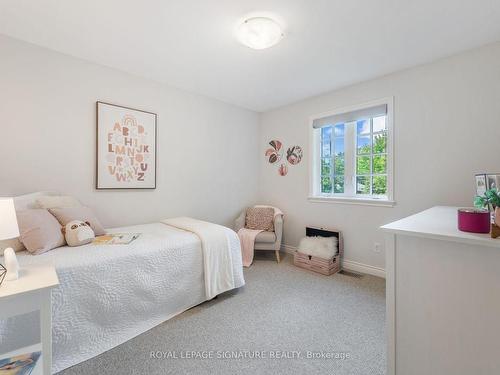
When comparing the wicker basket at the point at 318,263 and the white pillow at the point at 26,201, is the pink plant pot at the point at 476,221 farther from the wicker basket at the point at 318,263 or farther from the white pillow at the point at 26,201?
the white pillow at the point at 26,201

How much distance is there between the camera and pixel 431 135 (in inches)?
93.9

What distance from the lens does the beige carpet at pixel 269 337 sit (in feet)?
4.78

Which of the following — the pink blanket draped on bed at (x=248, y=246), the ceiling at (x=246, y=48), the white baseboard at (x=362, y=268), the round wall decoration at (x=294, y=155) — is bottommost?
the white baseboard at (x=362, y=268)

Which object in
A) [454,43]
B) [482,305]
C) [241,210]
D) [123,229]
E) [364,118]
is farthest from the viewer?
[241,210]

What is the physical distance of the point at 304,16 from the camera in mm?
1735

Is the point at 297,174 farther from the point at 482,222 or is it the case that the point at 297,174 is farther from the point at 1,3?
the point at 1,3

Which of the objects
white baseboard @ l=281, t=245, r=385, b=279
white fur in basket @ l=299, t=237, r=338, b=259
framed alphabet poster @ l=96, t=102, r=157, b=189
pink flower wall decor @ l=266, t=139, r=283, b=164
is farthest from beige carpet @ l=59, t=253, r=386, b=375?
pink flower wall decor @ l=266, t=139, r=283, b=164

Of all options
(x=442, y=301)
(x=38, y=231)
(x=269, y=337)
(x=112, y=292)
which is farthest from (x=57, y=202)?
(x=442, y=301)

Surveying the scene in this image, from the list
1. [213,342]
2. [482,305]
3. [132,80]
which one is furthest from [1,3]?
[482,305]

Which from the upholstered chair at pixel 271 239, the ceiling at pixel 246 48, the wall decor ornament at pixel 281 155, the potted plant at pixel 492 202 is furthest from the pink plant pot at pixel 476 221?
the wall decor ornament at pixel 281 155

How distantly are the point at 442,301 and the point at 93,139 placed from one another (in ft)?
9.73

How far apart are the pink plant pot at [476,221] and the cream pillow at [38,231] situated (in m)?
2.46

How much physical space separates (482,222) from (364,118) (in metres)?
2.16

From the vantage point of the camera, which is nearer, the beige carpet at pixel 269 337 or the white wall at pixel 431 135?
the beige carpet at pixel 269 337
